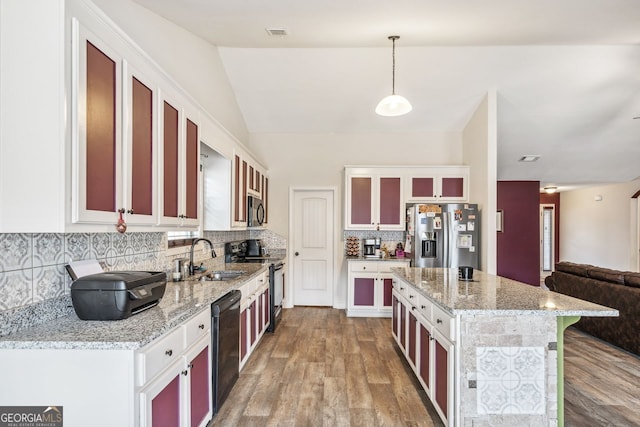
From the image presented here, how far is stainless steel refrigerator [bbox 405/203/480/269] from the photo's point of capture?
475 cm

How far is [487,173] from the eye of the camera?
15.3 ft

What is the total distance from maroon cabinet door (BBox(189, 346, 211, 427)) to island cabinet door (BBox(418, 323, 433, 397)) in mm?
1509

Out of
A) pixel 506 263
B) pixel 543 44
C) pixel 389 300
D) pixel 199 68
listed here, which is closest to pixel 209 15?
pixel 199 68

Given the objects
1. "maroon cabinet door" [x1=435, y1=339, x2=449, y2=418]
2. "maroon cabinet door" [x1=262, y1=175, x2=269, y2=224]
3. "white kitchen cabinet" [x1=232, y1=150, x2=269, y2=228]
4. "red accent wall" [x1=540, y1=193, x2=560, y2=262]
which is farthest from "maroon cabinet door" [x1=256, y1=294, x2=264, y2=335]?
"red accent wall" [x1=540, y1=193, x2=560, y2=262]

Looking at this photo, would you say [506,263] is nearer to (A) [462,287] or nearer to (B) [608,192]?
(B) [608,192]

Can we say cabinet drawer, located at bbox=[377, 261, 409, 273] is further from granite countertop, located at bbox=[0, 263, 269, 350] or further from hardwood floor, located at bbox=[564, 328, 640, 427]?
granite countertop, located at bbox=[0, 263, 269, 350]

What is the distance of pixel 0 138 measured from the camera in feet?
4.51

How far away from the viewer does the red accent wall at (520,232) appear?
732cm

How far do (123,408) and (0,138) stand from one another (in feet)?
3.82

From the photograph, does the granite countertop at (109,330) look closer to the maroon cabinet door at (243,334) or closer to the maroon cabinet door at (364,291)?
the maroon cabinet door at (243,334)

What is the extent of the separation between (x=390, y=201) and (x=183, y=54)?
3.41 meters

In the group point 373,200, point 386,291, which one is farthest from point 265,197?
point 386,291

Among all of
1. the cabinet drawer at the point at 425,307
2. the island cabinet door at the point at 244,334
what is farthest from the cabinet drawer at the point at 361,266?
the cabinet drawer at the point at 425,307

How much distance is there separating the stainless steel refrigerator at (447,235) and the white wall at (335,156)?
1.20 m
